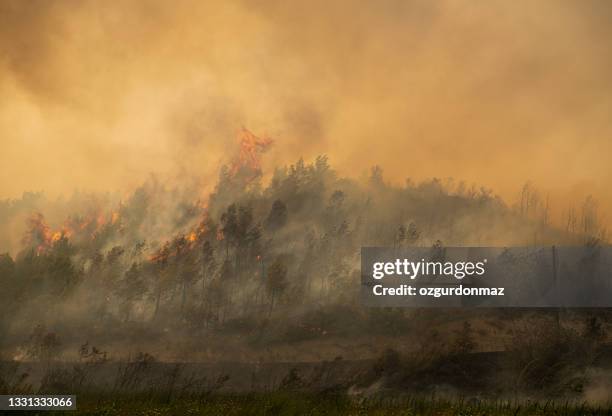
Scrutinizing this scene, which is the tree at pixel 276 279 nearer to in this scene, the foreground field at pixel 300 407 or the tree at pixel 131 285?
the tree at pixel 131 285

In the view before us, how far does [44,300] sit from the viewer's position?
79875mm

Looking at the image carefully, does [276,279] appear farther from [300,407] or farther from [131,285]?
[300,407]

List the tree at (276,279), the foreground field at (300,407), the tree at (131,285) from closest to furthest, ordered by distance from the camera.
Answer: the foreground field at (300,407) → the tree at (276,279) → the tree at (131,285)

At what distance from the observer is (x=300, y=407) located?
51625 millimetres

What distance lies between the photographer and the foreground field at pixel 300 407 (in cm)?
4934

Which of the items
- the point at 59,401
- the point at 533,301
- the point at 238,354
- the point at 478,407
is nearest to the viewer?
the point at 59,401

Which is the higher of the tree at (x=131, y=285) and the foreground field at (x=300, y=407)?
the tree at (x=131, y=285)

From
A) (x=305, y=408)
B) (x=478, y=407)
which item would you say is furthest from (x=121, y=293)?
(x=478, y=407)

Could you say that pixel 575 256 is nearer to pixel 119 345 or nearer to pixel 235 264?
pixel 235 264

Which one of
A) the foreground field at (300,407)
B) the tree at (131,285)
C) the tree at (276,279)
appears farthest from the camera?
the tree at (131,285)

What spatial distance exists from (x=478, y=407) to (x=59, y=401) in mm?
35087

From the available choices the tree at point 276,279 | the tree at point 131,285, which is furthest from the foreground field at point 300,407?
the tree at point 131,285

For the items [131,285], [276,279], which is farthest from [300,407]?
[131,285]

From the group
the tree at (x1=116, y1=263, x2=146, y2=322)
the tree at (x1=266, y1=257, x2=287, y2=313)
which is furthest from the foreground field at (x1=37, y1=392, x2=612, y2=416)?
the tree at (x1=116, y1=263, x2=146, y2=322)
